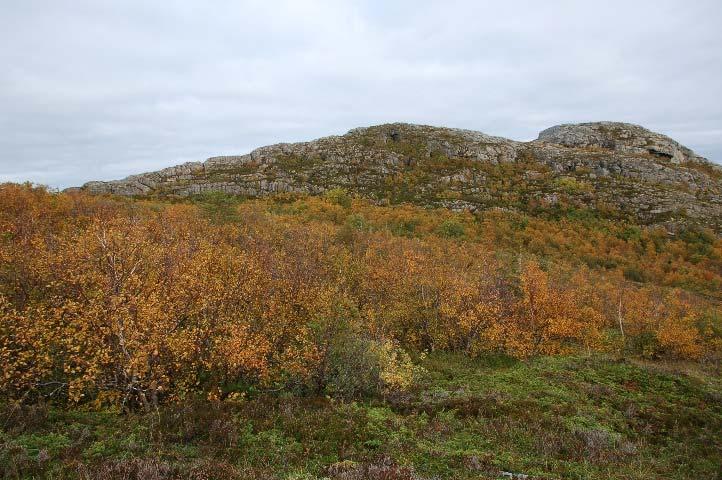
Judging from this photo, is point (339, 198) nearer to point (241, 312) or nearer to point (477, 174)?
point (477, 174)

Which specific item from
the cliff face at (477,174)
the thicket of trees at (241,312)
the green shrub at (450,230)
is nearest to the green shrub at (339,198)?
the cliff face at (477,174)

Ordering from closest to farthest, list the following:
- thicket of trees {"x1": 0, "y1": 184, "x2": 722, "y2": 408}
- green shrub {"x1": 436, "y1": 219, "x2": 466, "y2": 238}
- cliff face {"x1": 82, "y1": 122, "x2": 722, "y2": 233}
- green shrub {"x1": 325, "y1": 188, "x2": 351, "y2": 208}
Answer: thicket of trees {"x1": 0, "y1": 184, "x2": 722, "y2": 408}
green shrub {"x1": 436, "y1": 219, "x2": 466, "y2": 238}
green shrub {"x1": 325, "y1": 188, "x2": 351, "y2": 208}
cliff face {"x1": 82, "y1": 122, "x2": 722, "y2": 233}

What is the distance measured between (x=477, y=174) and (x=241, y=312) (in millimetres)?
126534

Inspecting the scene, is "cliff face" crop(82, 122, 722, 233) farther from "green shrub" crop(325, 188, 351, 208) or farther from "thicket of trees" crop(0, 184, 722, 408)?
"thicket of trees" crop(0, 184, 722, 408)

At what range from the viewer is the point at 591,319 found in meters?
31.5

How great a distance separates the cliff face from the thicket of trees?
6692 cm

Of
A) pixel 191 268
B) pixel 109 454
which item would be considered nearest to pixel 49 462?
pixel 109 454

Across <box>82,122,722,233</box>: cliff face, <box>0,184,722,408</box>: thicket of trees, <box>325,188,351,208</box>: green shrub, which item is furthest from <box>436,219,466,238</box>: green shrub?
<box>82,122,722,233</box>: cliff face

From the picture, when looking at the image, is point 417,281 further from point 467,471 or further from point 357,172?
point 357,172

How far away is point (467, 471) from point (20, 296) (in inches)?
727

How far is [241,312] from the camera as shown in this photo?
55.0 ft

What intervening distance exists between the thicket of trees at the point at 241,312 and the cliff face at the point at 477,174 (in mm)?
66916

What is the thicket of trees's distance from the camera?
13062mm

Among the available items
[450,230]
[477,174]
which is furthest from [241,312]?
[477,174]
